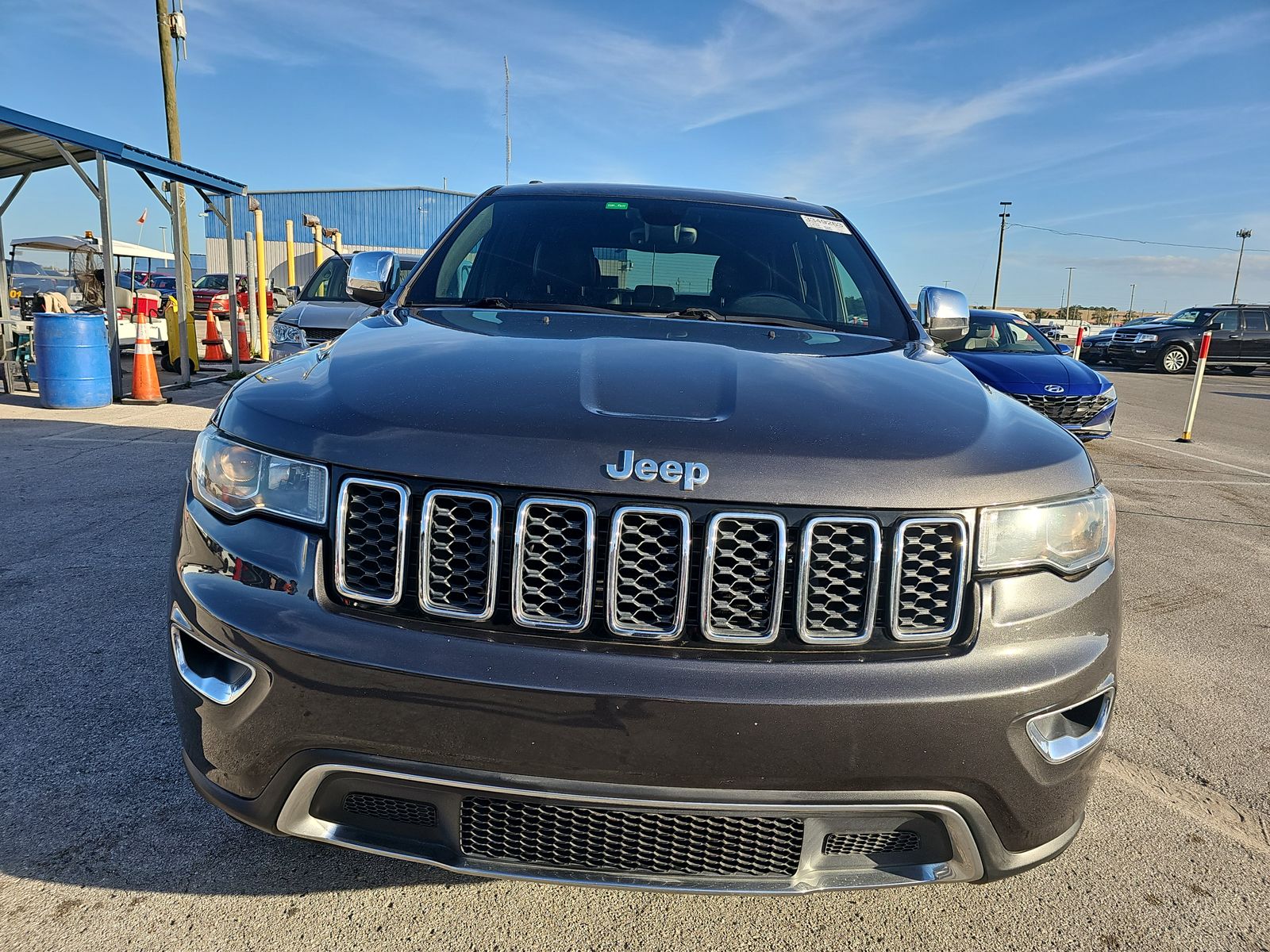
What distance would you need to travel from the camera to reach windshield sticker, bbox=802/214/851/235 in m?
3.18

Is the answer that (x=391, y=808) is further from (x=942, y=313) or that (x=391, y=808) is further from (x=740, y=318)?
(x=942, y=313)

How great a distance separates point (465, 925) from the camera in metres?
1.78

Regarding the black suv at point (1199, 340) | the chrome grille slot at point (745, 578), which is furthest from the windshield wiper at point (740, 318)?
the black suv at point (1199, 340)

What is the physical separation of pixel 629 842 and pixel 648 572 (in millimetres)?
471

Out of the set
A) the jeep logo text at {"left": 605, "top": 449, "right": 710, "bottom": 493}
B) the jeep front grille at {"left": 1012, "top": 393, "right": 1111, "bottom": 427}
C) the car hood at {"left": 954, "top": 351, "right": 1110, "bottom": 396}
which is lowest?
the jeep front grille at {"left": 1012, "top": 393, "right": 1111, "bottom": 427}

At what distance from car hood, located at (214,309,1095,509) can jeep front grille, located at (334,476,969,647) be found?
4 centimetres

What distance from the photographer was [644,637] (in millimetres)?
1468

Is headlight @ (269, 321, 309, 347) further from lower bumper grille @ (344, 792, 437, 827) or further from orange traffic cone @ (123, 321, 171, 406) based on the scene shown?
lower bumper grille @ (344, 792, 437, 827)

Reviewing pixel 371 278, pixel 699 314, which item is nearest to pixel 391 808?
pixel 699 314

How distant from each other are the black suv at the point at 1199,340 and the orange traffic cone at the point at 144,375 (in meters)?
23.0

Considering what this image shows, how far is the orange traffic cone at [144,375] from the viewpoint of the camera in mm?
9461

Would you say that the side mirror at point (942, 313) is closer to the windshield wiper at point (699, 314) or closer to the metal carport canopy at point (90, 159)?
the windshield wiper at point (699, 314)

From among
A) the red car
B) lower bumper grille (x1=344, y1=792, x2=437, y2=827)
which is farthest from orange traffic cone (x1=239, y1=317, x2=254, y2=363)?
lower bumper grille (x1=344, y1=792, x2=437, y2=827)

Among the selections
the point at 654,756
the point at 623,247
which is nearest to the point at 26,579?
the point at 623,247
